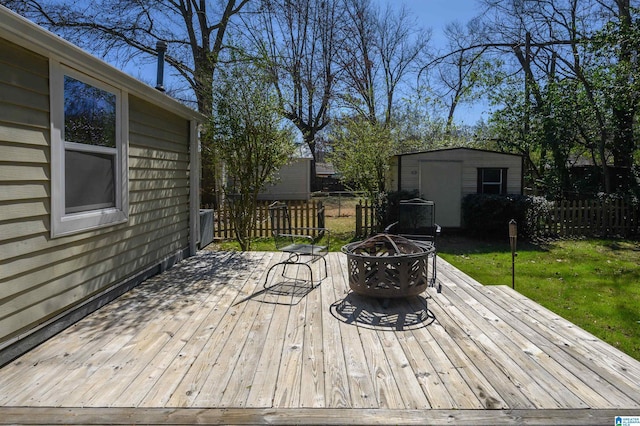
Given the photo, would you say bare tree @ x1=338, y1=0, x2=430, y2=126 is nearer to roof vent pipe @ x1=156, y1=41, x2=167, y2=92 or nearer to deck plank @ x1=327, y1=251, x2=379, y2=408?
roof vent pipe @ x1=156, y1=41, x2=167, y2=92

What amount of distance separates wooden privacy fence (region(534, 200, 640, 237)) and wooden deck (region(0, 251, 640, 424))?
254 inches

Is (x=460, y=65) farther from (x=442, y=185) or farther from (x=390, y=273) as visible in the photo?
(x=390, y=273)

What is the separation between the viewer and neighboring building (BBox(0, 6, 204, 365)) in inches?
107

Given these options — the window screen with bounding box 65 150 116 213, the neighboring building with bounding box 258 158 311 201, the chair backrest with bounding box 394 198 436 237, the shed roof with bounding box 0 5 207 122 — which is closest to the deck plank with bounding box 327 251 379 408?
the window screen with bounding box 65 150 116 213

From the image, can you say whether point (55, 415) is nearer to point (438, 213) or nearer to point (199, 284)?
point (199, 284)

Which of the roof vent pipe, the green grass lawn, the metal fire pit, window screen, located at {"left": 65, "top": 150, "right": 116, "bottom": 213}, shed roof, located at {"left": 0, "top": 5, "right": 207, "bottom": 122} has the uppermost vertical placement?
the roof vent pipe

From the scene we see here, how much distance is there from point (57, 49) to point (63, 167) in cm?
92

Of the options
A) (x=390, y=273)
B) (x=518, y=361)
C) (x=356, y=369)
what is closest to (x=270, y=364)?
(x=356, y=369)

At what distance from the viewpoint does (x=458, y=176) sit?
1034 cm

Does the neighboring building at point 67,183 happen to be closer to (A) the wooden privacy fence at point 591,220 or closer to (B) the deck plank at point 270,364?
(B) the deck plank at point 270,364

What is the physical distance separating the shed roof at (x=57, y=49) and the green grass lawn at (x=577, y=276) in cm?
548

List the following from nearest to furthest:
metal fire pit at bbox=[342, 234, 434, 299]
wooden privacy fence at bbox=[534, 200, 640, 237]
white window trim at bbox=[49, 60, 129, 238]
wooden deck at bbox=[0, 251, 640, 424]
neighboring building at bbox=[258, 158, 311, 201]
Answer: wooden deck at bbox=[0, 251, 640, 424] → white window trim at bbox=[49, 60, 129, 238] → metal fire pit at bbox=[342, 234, 434, 299] → wooden privacy fence at bbox=[534, 200, 640, 237] → neighboring building at bbox=[258, 158, 311, 201]

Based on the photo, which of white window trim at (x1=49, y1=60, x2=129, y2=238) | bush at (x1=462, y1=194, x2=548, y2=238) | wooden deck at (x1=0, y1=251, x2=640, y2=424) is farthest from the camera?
bush at (x1=462, y1=194, x2=548, y2=238)

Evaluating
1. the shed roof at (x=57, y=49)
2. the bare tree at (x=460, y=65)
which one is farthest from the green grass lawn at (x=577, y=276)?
the bare tree at (x=460, y=65)
